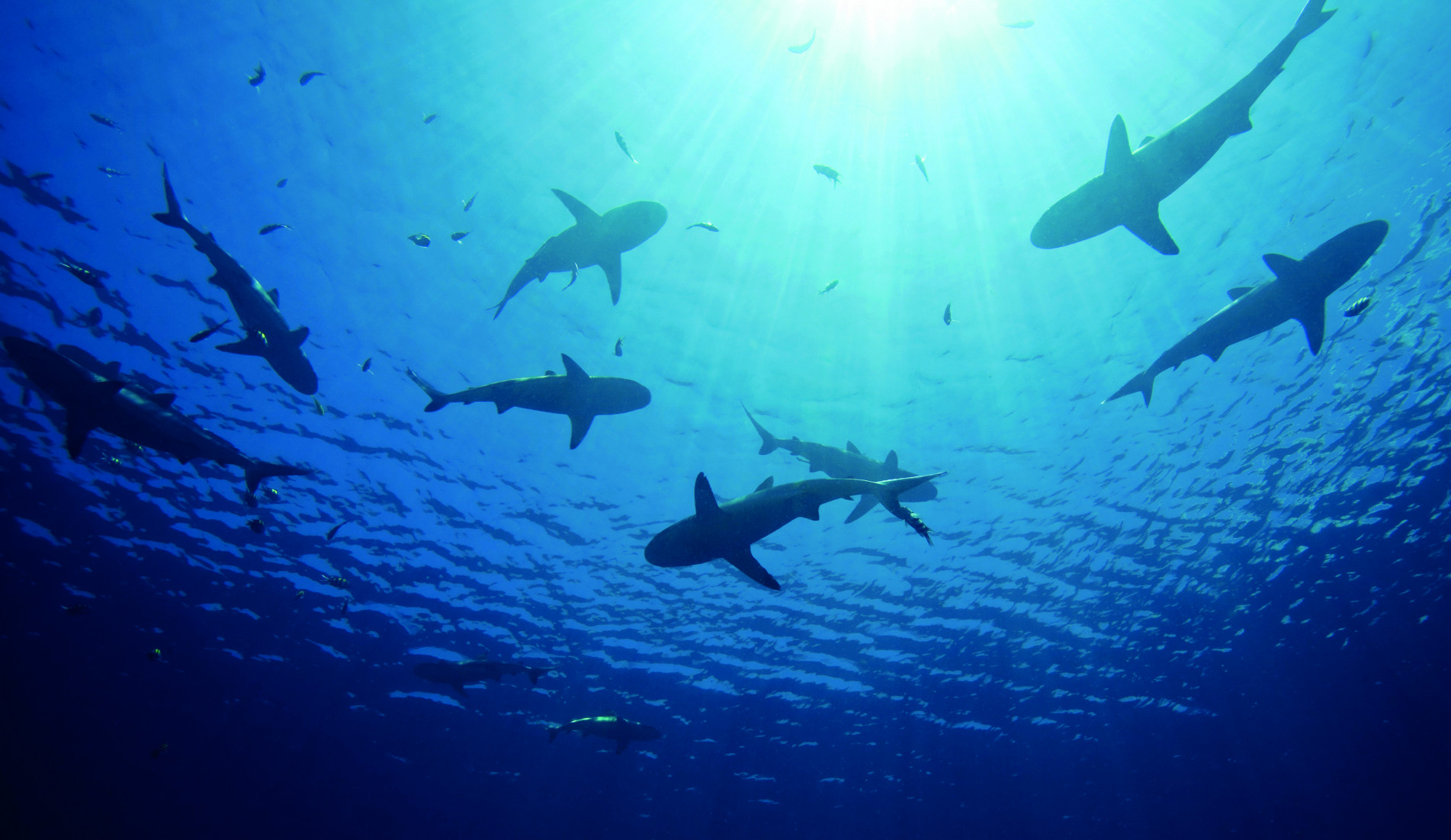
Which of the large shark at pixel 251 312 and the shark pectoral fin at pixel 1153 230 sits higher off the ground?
the shark pectoral fin at pixel 1153 230

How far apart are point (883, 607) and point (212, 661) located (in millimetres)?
25816

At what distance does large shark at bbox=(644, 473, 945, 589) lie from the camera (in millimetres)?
4262

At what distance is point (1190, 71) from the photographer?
921 centimetres

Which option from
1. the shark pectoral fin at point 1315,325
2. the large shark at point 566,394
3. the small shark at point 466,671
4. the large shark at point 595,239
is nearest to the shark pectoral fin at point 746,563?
the large shark at point 566,394

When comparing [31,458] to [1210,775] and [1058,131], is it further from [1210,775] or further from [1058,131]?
[1210,775]

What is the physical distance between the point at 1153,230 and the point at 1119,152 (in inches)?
47.6

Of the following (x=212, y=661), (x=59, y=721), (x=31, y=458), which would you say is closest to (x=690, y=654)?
(x=212, y=661)

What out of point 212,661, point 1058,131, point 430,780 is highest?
point 1058,131

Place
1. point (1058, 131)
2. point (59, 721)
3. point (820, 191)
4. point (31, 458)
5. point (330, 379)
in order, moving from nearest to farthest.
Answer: point (1058, 131)
point (820, 191)
point (330, 379)
point (31, 458)
point (59, 721)

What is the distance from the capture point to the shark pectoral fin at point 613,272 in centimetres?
786

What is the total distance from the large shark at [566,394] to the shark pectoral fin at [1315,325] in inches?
308

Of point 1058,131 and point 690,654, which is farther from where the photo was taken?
point 690,654

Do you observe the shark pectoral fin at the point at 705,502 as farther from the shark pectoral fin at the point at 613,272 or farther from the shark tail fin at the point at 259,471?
the shark tail fin at the point at 259,471

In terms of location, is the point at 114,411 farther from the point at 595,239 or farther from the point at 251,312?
the point at 595,239
